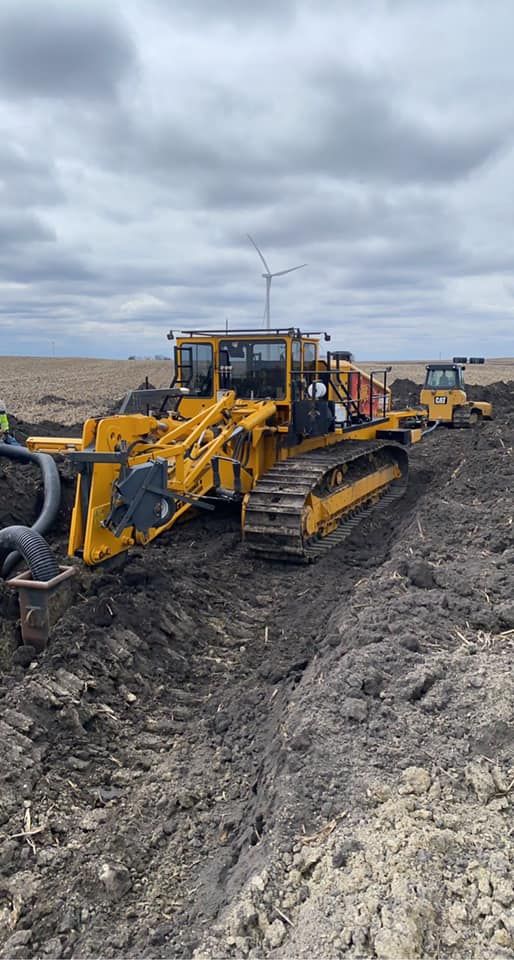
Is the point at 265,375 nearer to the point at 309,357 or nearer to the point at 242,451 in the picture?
the point at 309,357

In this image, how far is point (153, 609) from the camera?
6613mm

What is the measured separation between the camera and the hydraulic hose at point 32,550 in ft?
19.7

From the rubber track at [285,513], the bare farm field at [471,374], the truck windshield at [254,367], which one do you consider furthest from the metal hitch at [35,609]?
the bare farm field at [471,374]

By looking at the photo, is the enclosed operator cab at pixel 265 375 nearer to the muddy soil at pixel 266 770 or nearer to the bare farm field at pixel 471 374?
the muddy soil at pixel 266 770

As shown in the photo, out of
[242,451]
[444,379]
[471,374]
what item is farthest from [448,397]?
[471,374]

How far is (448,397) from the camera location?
22.3 meters

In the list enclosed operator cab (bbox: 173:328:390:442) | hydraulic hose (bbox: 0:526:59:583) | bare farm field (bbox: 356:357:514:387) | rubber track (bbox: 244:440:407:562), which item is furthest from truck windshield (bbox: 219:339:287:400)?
bare farm field (bbox: 356:357:514:387)

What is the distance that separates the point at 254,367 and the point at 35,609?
5.72 meters

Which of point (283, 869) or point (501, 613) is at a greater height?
point (501, 613)

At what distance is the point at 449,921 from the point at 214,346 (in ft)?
29.1

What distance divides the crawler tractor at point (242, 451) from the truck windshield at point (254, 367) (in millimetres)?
15

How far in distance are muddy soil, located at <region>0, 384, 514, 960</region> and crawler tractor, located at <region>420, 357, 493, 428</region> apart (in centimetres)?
1555

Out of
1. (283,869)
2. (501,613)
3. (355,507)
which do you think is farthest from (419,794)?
(355,507)

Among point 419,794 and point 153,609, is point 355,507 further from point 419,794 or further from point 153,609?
point 419,794
